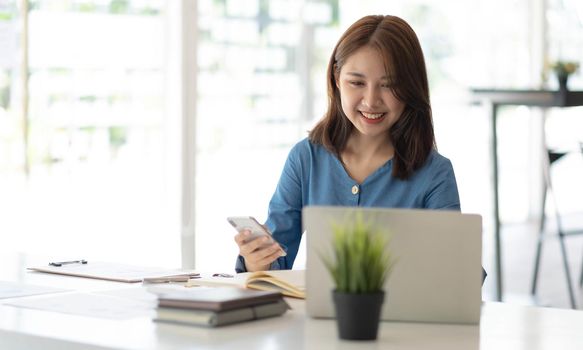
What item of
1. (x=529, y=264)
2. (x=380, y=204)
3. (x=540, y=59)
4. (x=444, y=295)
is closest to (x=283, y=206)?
(x=380, y=204)

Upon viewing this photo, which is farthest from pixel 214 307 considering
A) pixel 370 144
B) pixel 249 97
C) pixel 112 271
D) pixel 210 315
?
pixel 249 97

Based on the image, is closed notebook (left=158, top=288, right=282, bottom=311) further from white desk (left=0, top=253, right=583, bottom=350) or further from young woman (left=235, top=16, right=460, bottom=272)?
young woman (left=235, top=16, right=460, bottom=272)

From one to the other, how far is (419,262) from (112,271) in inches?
34.8

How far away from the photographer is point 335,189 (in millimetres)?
2742

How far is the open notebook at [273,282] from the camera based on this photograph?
7.11 ft

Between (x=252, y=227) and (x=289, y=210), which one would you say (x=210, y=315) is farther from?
(x=289, y=210)

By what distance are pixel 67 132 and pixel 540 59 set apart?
5150 millimetres

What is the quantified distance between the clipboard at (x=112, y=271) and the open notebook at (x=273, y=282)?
0.17 meters

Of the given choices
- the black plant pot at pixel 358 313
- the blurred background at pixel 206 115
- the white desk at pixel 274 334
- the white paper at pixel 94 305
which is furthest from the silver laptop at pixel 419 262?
the blurred background at pixel 206 115

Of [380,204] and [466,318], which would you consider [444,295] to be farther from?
[380,204]

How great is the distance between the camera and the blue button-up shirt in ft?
8.72

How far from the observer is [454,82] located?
8.95 metres

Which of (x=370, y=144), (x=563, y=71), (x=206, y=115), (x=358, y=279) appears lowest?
(x=358, y=279)

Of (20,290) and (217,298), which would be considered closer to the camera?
(217,298)
